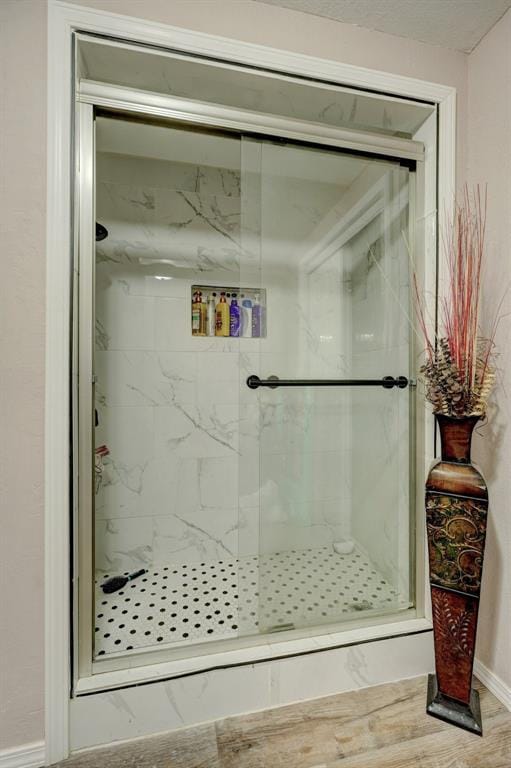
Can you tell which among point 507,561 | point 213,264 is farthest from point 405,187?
point 507,561

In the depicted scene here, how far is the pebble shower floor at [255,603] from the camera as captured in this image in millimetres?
1348

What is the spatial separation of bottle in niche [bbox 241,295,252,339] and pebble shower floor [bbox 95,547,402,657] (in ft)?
3.17

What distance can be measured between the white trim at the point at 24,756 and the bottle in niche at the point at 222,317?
1.67 meters

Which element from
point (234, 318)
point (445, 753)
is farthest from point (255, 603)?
point (234, 318)

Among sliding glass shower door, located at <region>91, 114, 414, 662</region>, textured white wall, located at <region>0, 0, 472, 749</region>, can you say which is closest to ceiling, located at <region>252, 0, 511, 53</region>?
sliding glass shower door, located at <region>91, 114, 414, 662</region>

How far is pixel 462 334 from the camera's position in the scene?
1.20m

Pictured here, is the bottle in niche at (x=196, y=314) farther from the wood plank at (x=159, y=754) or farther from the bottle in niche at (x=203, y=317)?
the wood plank at (x=159, y=754)

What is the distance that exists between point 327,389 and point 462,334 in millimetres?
497

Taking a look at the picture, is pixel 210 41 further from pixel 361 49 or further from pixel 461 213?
pixel 461 213

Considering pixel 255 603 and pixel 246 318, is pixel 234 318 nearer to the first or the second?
pixel 246 318

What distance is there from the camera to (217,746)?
1.08m

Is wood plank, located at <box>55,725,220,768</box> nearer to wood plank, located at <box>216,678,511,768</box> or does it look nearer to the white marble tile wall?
wood plank, located at <box>216,678,511,768</box>

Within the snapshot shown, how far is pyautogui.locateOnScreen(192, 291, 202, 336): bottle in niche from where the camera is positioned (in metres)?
2.04

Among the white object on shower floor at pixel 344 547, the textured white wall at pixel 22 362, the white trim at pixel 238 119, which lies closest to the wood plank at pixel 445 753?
the white object on shower floor at pixel 344 547
